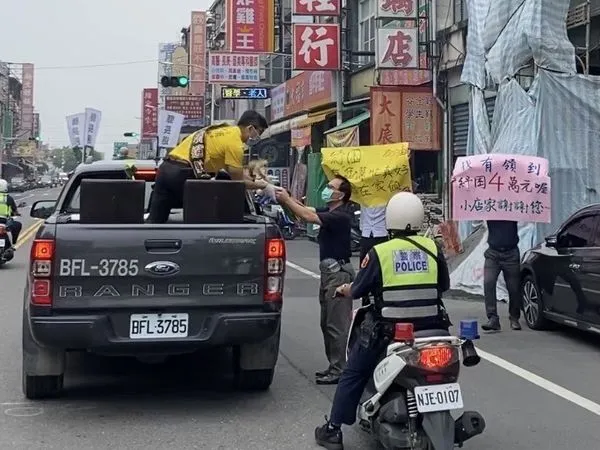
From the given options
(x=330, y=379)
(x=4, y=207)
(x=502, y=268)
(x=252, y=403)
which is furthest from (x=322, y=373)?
(x=4, y=207)

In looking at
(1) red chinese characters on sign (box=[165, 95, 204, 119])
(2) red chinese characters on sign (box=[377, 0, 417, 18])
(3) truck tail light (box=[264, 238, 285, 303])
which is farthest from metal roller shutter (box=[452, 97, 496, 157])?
(1) red chinese characters on sign (box=[165, 95, 204, 119])

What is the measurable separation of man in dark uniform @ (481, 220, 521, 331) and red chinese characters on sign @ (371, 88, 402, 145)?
8.92m

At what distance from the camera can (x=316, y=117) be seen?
84.7 ft

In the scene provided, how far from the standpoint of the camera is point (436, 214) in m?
18.2

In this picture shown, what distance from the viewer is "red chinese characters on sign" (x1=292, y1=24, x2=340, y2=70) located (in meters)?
20.9

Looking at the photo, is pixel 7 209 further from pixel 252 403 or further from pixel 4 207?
pixel 252 403

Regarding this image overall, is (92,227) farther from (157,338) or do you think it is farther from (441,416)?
(441,416)

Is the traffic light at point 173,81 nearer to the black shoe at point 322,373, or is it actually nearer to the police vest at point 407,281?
the black shoe at point 322,373

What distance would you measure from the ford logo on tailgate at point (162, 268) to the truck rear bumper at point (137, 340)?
13.8 inches

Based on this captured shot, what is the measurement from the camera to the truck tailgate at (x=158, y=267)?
5.44 meters

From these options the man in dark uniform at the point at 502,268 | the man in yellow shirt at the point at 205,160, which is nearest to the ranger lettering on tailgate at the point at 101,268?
the man in yellow shirt at the point at 205,160

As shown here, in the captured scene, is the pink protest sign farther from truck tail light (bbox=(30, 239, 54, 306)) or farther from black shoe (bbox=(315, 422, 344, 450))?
truck tail light (bbox=(30, 239, 54, 306))

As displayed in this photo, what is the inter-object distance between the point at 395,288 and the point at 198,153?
2813 mm

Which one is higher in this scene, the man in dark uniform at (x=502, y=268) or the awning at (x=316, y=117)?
the awning at (x=316, y=117)
